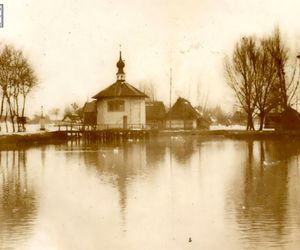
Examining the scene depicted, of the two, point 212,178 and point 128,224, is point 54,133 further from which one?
point 128,224

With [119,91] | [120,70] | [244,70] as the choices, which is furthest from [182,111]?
[244,70]

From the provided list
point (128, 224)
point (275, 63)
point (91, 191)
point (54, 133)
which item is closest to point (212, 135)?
point (275, 63)

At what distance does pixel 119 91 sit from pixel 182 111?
987cm

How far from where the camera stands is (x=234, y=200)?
1350cm

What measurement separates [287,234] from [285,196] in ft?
13.4

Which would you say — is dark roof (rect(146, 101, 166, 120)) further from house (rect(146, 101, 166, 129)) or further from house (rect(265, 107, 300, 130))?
house (rect(265, 107, 300, 130))

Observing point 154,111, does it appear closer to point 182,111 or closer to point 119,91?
point 182,111

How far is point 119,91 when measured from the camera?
54.5 metres

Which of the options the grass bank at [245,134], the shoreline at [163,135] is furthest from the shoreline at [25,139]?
the grass bank at [245,134]

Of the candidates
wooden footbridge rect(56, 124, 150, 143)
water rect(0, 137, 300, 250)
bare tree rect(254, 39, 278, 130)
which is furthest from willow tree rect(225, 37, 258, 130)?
water rect(0, 137, 300, 250)

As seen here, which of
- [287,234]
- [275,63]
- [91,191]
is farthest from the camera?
[275,63]

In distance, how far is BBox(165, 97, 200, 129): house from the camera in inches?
2427

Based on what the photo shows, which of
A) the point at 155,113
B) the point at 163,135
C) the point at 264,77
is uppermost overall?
the point at 264,77

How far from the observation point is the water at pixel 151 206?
9.84 meters
